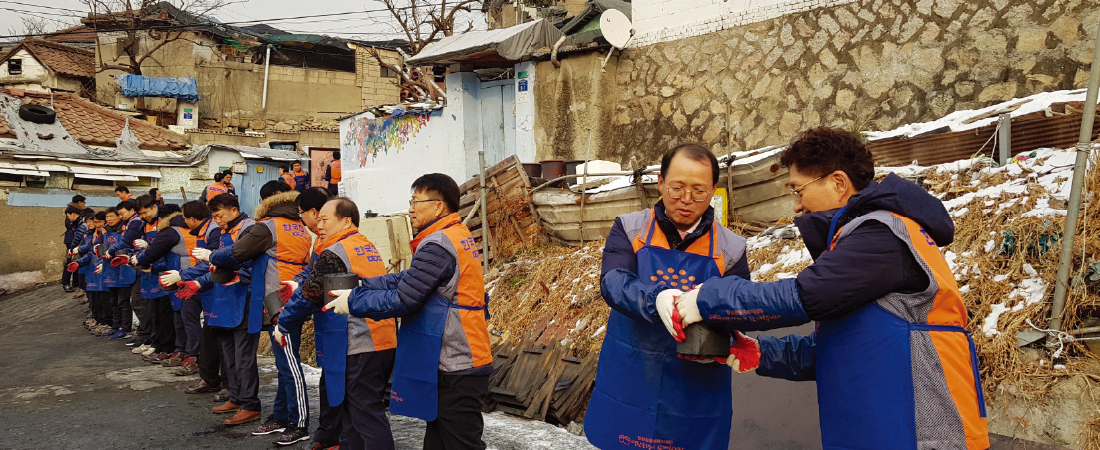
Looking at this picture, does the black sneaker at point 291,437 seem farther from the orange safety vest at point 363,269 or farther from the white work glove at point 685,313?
the white work glove at point 685,313

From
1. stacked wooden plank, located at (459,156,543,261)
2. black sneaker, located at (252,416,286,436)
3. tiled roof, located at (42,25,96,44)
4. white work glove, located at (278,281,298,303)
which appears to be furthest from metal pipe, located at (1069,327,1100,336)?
tiled roof, located at (42,25,96,44)

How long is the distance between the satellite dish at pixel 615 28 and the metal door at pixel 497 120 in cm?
296

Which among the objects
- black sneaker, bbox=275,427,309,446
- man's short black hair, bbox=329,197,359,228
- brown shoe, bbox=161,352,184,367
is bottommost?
brown shoe, bbox=161,352,184,367

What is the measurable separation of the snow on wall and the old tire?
17.2 metres

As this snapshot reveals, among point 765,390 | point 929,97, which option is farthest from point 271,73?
point 765,390

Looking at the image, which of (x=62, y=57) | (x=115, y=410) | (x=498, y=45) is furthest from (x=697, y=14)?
(x=62, y=57)

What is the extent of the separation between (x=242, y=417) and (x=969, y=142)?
687cm

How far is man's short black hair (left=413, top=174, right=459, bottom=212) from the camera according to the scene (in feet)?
13.0

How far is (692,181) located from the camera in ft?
8.21

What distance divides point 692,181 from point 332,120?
29.8 metres

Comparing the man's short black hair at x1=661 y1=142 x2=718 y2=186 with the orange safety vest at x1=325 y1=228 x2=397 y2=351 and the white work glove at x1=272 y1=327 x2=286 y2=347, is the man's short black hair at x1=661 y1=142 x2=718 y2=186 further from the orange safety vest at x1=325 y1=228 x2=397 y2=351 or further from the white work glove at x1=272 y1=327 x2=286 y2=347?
the white work glove at x1=272 y1=327 x2=286 y2=347

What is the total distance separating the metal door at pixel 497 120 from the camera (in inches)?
563

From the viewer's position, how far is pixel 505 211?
10.3 meters

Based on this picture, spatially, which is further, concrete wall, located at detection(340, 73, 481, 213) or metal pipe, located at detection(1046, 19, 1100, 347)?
concrete wall, located at detection(340, 73, 481, 213)
